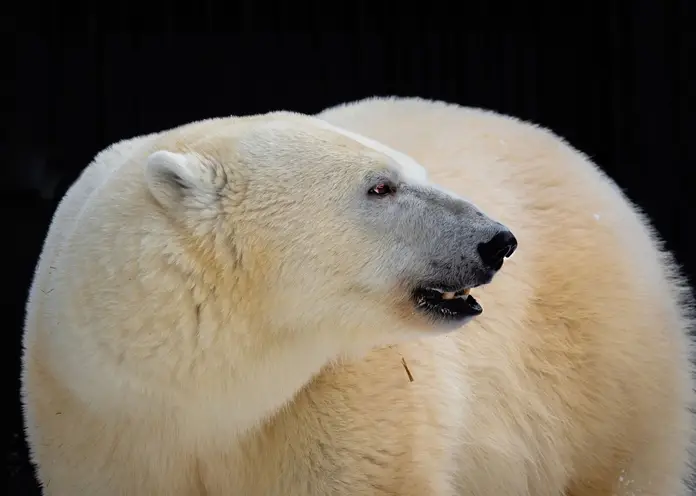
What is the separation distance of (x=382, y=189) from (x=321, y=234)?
7.4 inches

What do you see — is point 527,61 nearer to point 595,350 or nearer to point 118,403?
point 595,350

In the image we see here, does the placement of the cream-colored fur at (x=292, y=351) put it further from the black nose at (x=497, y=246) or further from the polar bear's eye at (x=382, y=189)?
the black nose at (x=497, y=246)

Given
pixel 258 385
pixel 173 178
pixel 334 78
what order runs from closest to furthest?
pixel 173 178, pixel 258 385, pixel 334 78

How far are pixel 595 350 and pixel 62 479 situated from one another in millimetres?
1735

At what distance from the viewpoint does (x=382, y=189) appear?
2.11 m

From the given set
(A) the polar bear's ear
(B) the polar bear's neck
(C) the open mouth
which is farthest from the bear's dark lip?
(A) the polar bear's ear

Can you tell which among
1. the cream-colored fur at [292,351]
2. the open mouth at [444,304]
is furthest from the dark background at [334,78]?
the open mouth at [444,304]

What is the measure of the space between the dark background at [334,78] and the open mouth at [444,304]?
2363mm

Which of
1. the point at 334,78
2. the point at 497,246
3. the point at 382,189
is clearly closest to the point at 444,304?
the point at 497,246

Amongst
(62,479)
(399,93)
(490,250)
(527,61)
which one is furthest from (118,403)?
(527,61)

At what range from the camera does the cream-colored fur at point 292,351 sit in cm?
199

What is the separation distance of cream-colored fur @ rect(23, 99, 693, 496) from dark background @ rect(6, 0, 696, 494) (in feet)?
4.50

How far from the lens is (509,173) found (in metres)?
3.02

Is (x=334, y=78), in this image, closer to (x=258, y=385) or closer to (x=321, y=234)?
(x=321, y=234)
